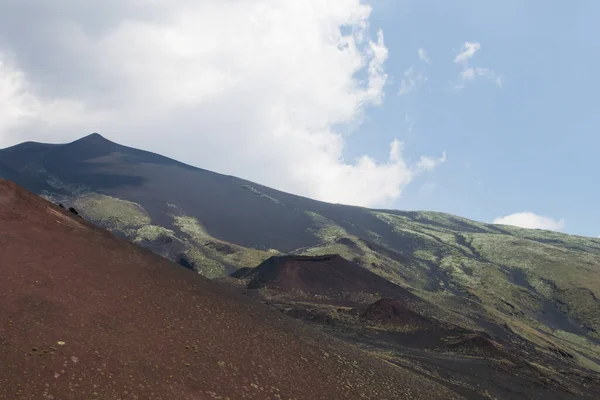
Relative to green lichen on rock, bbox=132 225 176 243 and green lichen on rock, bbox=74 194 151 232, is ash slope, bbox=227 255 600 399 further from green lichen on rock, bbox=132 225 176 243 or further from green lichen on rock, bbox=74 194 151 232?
green lichen on rock, bbox=74 194 151 232

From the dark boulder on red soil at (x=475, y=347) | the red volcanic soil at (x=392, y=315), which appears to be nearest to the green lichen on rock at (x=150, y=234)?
the red volcanic soil at (x=392, y=315)

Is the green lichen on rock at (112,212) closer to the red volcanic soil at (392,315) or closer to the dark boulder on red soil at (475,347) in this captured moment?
the red volcanic soil at (392,315)

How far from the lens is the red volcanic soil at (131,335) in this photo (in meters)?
18.7

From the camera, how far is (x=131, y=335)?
74.7ft

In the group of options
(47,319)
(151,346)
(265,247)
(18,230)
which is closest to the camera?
(47,319)

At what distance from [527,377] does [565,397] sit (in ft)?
13.5

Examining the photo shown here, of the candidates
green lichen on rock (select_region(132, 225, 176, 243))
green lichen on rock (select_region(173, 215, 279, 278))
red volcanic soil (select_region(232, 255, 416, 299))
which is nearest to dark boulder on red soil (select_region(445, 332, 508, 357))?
red volcanic soil (select_region(232, 255, 416, 299))

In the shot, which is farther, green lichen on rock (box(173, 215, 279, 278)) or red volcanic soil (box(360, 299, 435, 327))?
green lichen on rock (box(173, 215, 279, 278))

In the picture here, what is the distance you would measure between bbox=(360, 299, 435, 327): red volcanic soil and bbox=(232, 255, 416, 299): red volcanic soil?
20.0 m

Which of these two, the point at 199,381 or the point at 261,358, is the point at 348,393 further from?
the point at 199,381

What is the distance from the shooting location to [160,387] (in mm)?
19594

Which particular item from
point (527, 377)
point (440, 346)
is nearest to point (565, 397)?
point (527, 377)

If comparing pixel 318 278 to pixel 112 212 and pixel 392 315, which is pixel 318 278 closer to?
pixel 392 315

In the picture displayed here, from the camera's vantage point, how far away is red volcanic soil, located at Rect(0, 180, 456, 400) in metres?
18.7
